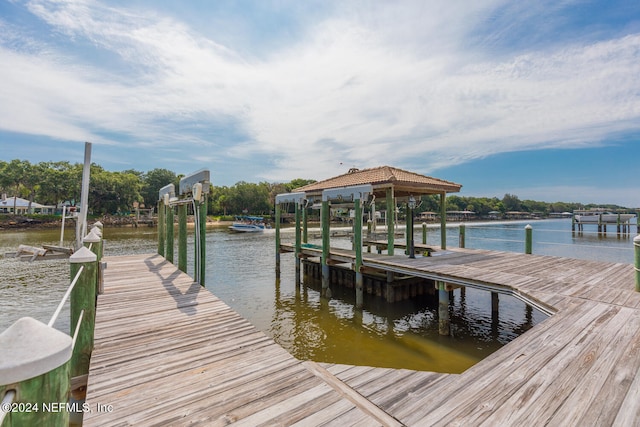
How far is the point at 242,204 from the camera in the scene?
2486 inches

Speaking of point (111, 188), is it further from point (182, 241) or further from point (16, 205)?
point (182, 241)

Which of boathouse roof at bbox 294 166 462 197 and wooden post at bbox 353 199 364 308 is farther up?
boathouse roof at bbox 294 166 462 197

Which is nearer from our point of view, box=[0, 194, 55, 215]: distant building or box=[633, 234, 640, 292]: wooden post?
box=[633, 234, 640, 292]: wooden post

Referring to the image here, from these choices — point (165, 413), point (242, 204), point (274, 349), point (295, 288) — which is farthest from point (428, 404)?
point (242, 204)

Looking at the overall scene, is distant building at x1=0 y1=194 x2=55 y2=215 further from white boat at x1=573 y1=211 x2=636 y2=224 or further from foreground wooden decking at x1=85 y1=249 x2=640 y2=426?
white boat at x1=573 y1=211 x2=636 y2=224

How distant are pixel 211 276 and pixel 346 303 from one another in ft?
24.0

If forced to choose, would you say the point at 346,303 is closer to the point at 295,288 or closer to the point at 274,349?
the point at 295,288

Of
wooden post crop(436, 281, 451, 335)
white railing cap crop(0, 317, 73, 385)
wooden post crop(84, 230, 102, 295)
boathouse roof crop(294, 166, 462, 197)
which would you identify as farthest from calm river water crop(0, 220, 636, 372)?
white railing cap crop(0, 317, 73, 385)

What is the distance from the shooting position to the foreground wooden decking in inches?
99.1

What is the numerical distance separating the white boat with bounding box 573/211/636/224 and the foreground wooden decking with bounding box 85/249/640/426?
113ft

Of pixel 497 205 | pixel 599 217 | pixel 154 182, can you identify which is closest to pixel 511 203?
pixel 497 205

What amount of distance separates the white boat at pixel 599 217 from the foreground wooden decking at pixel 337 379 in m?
34.4

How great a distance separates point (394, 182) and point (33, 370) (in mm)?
10287

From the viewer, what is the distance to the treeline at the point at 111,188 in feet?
151
